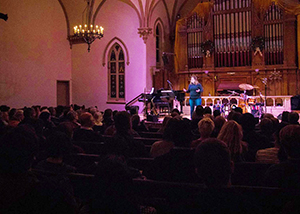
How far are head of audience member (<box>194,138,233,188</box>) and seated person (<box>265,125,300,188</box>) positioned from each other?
0.79 meters

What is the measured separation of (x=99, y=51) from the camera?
15.8 meters

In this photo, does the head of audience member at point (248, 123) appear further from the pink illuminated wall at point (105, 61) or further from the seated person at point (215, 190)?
the pink illuminated wall at point (105, 61)

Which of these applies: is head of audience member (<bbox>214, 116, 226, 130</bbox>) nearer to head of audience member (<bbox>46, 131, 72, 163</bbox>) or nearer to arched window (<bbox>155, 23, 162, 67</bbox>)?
head of audience member (<bbox>46, 131, 72, 163</bbox>)

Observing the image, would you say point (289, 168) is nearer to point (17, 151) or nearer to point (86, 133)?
point (17, 151)

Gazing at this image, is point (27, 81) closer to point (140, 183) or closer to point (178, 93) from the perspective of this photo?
point (178, 93)

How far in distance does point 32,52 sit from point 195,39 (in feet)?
26.1

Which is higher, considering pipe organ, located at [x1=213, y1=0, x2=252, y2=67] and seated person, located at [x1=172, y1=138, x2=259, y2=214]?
pipe organ, located at [x1=213, y1=0, x2=252, y2=67]

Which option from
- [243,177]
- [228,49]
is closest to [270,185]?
[243,177]

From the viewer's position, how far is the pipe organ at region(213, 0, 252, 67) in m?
14.6

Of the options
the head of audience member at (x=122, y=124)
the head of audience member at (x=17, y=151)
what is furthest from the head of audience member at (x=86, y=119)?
the head of audience member at (x=17, y=151)

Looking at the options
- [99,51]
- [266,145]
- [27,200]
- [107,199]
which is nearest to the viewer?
[107,199]

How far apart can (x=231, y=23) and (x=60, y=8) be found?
851cm

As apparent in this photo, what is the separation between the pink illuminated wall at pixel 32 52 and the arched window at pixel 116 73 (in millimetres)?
2254

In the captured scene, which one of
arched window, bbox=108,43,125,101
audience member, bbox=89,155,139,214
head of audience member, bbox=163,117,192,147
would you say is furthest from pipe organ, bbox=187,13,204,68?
audience member, bbox=89,155,139,214
